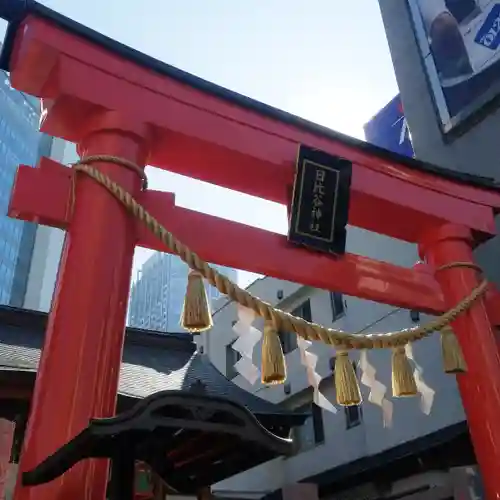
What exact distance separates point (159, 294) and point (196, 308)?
4469 cm

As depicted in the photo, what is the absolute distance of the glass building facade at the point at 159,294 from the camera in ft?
149

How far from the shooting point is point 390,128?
43.4ft

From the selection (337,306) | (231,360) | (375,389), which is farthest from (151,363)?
(231,360)

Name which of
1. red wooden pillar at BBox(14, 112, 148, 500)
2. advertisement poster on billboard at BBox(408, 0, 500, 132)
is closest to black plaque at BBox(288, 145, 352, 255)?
red wooden pillar at BBox(14, 112, 148, 500)

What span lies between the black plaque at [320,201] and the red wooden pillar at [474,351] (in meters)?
1.07

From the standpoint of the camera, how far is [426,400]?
447 centimetres

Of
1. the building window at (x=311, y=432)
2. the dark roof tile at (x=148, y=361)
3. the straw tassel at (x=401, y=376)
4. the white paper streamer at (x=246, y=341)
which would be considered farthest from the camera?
the building window at (x=311, y=432)

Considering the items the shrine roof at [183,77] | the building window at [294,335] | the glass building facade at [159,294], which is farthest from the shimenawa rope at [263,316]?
the glass building facade at [159,294]

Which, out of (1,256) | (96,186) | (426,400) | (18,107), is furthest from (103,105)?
(18,107)

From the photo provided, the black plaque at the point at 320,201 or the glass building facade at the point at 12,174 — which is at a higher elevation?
the glass building facade at the point at 12,174

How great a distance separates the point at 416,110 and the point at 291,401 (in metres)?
8.70

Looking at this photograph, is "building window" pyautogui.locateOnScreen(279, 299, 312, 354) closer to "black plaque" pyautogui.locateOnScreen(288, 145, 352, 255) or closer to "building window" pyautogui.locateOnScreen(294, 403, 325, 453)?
"building window" pyautogui.locateOnScreen(294, 403, 325, 453)

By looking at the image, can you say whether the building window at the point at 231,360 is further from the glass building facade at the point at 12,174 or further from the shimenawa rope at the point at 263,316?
the glass building facade at the point at 12,174

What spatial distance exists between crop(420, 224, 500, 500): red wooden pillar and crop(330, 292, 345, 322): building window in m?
9.03
